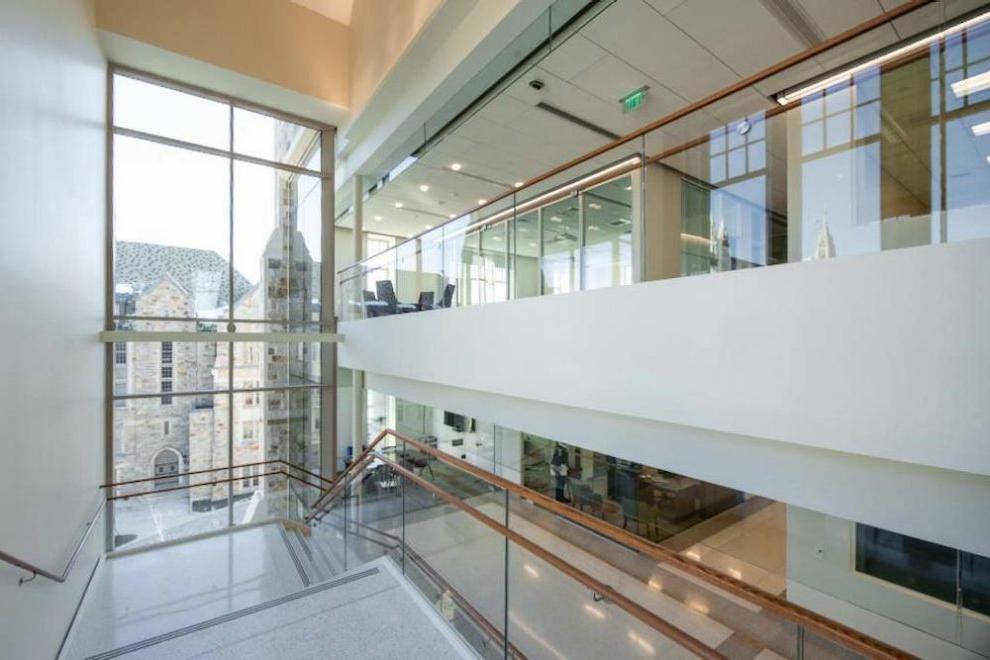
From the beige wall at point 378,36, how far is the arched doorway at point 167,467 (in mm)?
6491

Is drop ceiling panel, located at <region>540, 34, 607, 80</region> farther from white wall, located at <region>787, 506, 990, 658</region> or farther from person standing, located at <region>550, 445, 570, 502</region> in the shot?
person standing, located at <region>550, 445, 570, 502</region>

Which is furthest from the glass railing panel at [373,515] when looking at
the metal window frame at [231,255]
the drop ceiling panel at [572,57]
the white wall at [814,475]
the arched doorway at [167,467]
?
the drop ceiling panel at [572,57]

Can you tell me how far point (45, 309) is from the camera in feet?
11.9

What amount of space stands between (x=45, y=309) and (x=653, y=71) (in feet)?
21.3


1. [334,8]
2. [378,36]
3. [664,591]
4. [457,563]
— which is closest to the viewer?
[457,563]

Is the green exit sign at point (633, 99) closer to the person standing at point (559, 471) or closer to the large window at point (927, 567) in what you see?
the large window at point (927, 567)

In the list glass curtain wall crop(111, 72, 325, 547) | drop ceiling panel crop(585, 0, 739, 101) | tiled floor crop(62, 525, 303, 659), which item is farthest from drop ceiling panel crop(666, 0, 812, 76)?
tiled floor crop(62, 525, 303, 659)

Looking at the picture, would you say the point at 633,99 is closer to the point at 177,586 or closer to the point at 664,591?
the point at 664,591

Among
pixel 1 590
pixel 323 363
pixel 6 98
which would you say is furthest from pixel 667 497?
pixel 6 98

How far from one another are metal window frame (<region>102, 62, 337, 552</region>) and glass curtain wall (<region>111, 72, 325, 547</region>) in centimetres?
4

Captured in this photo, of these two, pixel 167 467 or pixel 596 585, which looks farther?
pixel 167 467

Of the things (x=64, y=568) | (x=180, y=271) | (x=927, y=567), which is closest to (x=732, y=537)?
(x=927, y=567)

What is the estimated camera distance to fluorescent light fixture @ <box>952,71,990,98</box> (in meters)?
1.88

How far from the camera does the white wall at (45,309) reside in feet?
9.37
